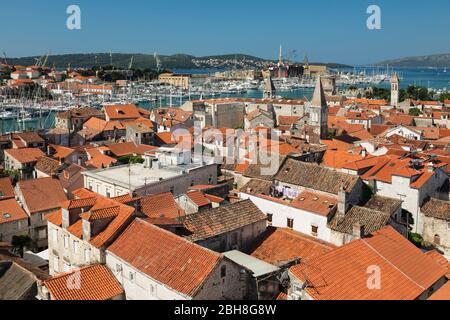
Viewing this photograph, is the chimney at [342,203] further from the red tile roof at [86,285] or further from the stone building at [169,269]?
the red tile roof at [86,285]

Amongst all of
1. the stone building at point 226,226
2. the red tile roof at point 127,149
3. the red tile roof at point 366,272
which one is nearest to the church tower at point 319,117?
the red tile roof at point 127,149

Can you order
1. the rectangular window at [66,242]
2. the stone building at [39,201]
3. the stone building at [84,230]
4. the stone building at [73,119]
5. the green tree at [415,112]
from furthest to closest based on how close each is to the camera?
the green tree at [415,112], the stone building at [73,119], the stone building at [39,201], the rectangular window at [66,242], the stone building at [84,230]

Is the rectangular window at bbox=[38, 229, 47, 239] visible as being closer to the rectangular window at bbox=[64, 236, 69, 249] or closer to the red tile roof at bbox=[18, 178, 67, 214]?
the red tile roof at bbox=[18, 178, 67, 214]

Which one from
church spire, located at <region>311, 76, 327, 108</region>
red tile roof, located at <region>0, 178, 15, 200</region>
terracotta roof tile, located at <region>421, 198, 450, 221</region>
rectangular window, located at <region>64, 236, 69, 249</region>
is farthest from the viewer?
church spire, located at <region>311, 76, 327, 108</region>

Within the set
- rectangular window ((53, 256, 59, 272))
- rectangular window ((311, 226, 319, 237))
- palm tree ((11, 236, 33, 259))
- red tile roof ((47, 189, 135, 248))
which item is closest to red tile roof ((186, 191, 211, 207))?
red tile roof ((47, 189, 135, 248))

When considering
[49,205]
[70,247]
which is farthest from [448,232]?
[49,205]

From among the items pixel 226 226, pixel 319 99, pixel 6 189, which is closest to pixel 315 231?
pixel 226 226
